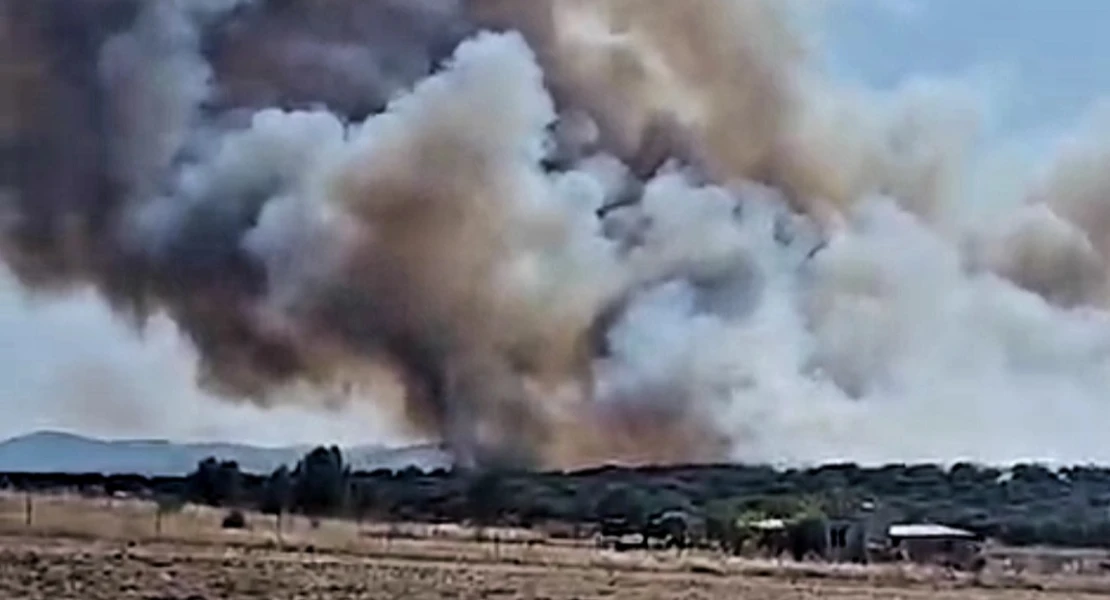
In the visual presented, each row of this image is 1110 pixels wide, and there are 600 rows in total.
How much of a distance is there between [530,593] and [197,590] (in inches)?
186

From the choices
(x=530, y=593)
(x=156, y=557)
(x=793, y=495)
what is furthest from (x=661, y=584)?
(x=793, y=495)

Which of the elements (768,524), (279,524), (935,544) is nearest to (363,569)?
(279,524)

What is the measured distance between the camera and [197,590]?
22500mm

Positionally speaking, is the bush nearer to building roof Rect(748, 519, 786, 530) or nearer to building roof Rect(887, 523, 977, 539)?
building roof Rect(748, 519, 786, 530)

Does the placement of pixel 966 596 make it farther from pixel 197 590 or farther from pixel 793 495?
pixel 793 495

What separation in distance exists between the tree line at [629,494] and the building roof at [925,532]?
120 cm

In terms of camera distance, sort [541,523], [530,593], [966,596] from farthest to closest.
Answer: [541,523] < [966,596] < [530,593]

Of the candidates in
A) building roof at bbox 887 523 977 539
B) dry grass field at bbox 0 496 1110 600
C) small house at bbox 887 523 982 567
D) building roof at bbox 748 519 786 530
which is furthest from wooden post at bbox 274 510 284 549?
building roof at bbox 887 523 977 539

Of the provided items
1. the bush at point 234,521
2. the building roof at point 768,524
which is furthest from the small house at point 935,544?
the bush at point 234,521

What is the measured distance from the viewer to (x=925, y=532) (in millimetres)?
45250

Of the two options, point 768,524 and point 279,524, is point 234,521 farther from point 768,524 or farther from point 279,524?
point 768,524

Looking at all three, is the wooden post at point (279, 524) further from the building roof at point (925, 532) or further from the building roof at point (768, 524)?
the building roof at point (925, 532)

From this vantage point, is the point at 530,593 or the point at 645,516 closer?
the point at 530,593

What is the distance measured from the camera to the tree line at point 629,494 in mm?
44688
